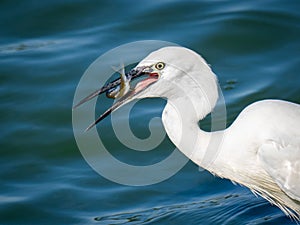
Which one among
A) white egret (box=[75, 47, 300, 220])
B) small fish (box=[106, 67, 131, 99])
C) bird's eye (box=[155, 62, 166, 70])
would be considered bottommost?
white egret (box=[75, 47, 300, 220])

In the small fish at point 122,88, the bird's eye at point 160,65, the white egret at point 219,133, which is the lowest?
→ the white egret at point 219,133

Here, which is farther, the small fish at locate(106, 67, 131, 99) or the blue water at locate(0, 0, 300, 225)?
the blue water at locate(0, 0, 300, 225)

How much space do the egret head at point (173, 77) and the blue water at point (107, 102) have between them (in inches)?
74.6

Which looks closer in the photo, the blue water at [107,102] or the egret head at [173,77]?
the egret head at [173,77]

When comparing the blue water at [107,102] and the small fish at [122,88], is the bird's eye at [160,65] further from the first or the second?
the blue water at [107,102]

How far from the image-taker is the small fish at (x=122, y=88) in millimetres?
5336

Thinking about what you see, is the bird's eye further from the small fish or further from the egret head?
the small fish

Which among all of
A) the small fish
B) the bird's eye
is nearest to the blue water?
the small fish

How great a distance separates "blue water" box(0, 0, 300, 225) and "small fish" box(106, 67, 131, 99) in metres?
1.88

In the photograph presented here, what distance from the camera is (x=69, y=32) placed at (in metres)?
10.6

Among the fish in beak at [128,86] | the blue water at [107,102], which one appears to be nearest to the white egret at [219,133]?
the fish in beak at [128,86]

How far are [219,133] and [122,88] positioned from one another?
872 mm

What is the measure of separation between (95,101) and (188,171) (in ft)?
5.80

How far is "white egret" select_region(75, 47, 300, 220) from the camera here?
534cm
